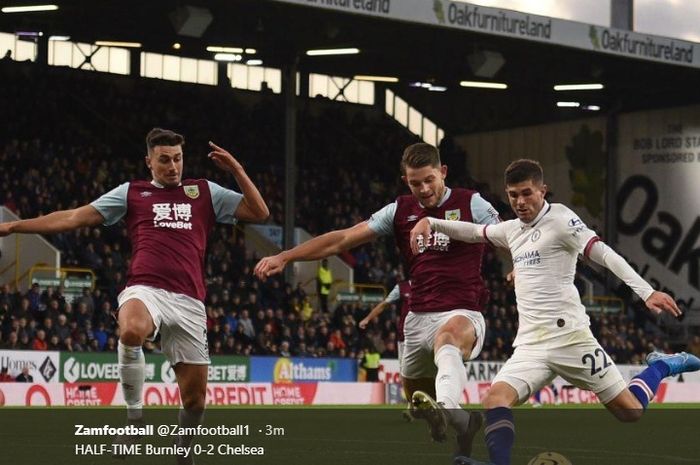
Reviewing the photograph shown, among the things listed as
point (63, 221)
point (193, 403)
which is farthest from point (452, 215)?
point (63, 221)

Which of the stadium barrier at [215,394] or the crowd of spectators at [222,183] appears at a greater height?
the crowd of spectators at [222,183]

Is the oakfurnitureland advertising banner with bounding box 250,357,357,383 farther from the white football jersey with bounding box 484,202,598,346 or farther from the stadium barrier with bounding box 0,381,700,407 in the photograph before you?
the white football jersey with bounding box 484,202,598,346

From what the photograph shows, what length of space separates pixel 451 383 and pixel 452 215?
1420 millimetres

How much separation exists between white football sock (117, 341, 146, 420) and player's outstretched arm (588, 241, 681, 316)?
340 centimetres

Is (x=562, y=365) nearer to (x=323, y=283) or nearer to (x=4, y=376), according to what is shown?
(x=4, y=376)

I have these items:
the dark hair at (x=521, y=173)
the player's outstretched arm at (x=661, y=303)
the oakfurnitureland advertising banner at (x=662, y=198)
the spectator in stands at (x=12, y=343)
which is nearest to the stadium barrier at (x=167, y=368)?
the spectator in stands at (x=12, y=343)

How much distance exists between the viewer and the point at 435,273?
1102 cm

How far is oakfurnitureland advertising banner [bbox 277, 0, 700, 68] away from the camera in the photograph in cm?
3609

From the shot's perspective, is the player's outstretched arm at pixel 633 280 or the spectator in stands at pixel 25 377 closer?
the player's outstretched arm at pixel 633 280

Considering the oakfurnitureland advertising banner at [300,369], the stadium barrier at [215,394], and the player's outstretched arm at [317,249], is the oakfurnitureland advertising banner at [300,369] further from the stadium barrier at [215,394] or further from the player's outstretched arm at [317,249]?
the player's outstretched arm at [317,249]

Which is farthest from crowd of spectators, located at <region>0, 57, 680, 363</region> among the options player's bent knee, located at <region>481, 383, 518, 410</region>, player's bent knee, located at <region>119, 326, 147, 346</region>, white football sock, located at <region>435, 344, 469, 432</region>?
player's bent knee, located at <region>481, 383, 518, 410</region>

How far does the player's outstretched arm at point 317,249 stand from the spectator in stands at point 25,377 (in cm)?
1786

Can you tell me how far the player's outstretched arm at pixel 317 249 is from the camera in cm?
955

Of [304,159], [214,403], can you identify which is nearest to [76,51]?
[304,159]
